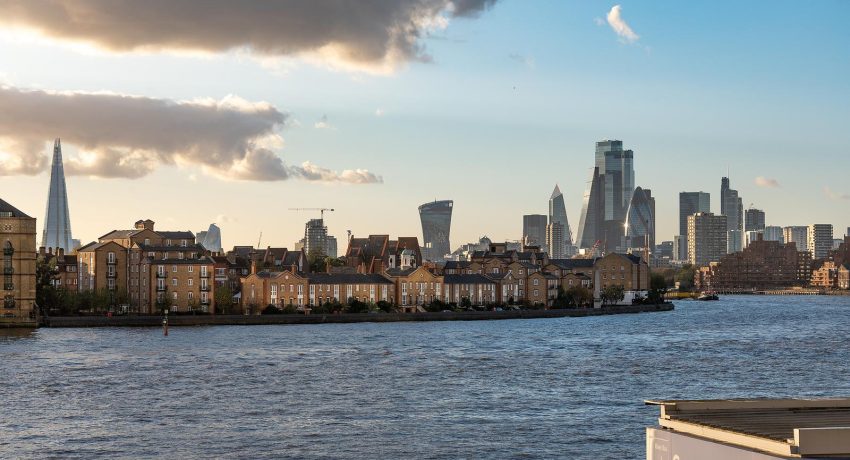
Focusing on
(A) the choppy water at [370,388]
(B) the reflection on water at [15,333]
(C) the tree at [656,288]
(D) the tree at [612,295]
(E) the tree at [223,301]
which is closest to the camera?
(A) the choppy water at [370,388]

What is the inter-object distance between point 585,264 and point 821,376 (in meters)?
110

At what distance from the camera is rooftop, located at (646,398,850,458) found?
8.99 metres

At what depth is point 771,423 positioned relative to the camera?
34.6ft

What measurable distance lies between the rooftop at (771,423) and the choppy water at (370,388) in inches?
723

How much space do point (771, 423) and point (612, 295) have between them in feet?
479

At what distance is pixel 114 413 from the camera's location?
125 ft

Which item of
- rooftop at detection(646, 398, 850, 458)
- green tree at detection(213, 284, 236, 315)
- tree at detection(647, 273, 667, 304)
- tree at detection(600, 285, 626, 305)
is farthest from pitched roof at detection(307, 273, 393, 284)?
rooftop at detection(646, 398, 850, 458)

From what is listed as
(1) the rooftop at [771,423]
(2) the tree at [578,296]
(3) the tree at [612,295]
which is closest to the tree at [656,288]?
(3) the tree at [612,295]

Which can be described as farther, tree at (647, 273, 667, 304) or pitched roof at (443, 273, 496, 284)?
tree at (647, 273, 667, 304)

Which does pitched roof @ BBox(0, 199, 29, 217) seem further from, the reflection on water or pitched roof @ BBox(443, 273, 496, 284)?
pitched roof @ BBox(443, 273, 496, 284)

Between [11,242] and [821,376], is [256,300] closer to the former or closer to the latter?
[11,242]

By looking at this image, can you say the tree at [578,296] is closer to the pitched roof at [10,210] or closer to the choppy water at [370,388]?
the choppy water at [370,388]

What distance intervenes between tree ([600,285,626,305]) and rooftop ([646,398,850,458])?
143661mm

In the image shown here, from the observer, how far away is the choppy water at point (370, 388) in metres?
31.7
